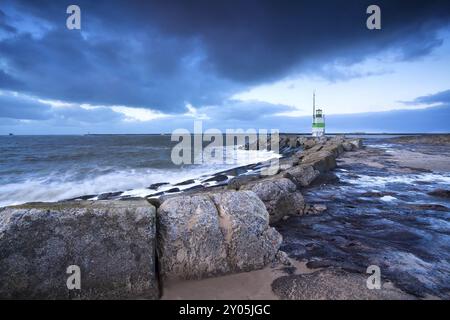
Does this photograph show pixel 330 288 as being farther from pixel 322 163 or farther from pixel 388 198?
pixel 322 163

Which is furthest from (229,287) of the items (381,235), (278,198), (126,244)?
(381,235)

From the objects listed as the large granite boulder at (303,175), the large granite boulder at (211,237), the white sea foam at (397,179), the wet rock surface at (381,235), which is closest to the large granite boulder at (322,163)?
the large granite boulder at (303,175)

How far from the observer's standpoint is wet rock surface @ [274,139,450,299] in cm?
398

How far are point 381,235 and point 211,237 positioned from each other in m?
4.02

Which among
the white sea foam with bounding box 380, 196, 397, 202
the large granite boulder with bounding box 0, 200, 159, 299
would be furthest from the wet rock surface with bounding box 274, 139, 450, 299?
the large granite boulder with bounding box 0, 200, 159, 299

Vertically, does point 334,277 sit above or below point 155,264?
below

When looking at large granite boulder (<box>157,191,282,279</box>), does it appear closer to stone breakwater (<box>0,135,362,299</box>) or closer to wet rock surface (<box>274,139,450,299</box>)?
stone breakwater (<box>0,135,362,299</box>)

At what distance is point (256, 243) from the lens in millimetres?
3990

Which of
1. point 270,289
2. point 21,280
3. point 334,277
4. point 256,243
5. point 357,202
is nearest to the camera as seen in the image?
point 21,280

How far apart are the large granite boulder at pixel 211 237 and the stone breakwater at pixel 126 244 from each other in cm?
1

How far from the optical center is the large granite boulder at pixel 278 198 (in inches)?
253
